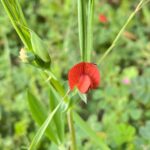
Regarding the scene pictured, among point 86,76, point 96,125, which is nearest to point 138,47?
point 96,125

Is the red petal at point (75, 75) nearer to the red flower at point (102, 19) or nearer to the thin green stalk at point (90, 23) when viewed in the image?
the thin green stalk at point (90, 23)

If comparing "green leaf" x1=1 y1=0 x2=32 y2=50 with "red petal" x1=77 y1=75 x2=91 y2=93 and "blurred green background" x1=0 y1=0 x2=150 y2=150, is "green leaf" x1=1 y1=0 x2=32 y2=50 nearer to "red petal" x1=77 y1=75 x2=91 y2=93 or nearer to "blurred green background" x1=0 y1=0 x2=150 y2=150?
"red petal" x1=77 y1=75 x2=91 y2=93

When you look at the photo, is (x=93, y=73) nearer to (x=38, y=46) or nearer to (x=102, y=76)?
(x=38, y=46)

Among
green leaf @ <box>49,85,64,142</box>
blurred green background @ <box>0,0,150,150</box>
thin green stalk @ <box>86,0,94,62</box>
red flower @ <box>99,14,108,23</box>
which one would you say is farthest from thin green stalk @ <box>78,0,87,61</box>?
red flower @ <box>99,14,108,23</box>

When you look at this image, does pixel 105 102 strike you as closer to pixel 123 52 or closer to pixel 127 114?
pixel 127 114

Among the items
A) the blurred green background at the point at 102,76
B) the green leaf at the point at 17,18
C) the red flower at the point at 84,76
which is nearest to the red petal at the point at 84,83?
the red flower at the point at 84,76

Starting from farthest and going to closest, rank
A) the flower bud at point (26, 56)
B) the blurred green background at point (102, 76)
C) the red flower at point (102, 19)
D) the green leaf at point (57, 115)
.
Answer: the red flower at point (102, 19), the blurred green background at point (102, 76), the green leaf at point (57, 115), the flower bud at point (26, 56)

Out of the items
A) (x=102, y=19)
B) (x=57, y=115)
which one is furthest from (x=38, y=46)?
(x=102, y=19)
